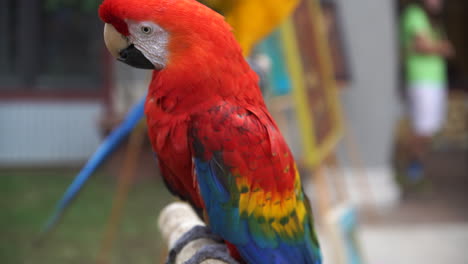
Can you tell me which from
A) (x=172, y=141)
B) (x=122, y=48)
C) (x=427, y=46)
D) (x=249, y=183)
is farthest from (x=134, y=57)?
(x=427, y=46)

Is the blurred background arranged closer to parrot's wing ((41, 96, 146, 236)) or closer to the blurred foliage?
the blurred foliage

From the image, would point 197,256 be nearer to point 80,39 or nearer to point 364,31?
point 364,31

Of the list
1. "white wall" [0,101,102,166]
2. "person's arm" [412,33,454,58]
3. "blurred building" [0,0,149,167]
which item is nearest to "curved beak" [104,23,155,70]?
"person's arm" [412,33,454,58]

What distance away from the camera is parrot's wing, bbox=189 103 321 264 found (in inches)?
37.4

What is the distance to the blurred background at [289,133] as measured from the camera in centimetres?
263

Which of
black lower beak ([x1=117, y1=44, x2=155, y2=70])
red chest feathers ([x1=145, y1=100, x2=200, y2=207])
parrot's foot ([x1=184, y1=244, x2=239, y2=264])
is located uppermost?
black lower beak ([x1=117, y1=44, x2=155, y2=70])

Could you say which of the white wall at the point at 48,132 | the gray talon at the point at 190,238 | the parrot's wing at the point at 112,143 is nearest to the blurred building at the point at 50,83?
the white wall at the point at 48,132

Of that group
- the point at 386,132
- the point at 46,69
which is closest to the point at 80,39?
the point at 46,69

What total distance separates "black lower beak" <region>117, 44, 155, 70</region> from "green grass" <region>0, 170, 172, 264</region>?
7.15 feet

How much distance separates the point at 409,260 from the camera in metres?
3.00

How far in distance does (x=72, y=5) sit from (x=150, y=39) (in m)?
4.24

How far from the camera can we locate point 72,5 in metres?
4.84

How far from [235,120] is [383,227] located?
9.37ft

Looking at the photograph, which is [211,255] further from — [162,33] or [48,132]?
[48,132]
